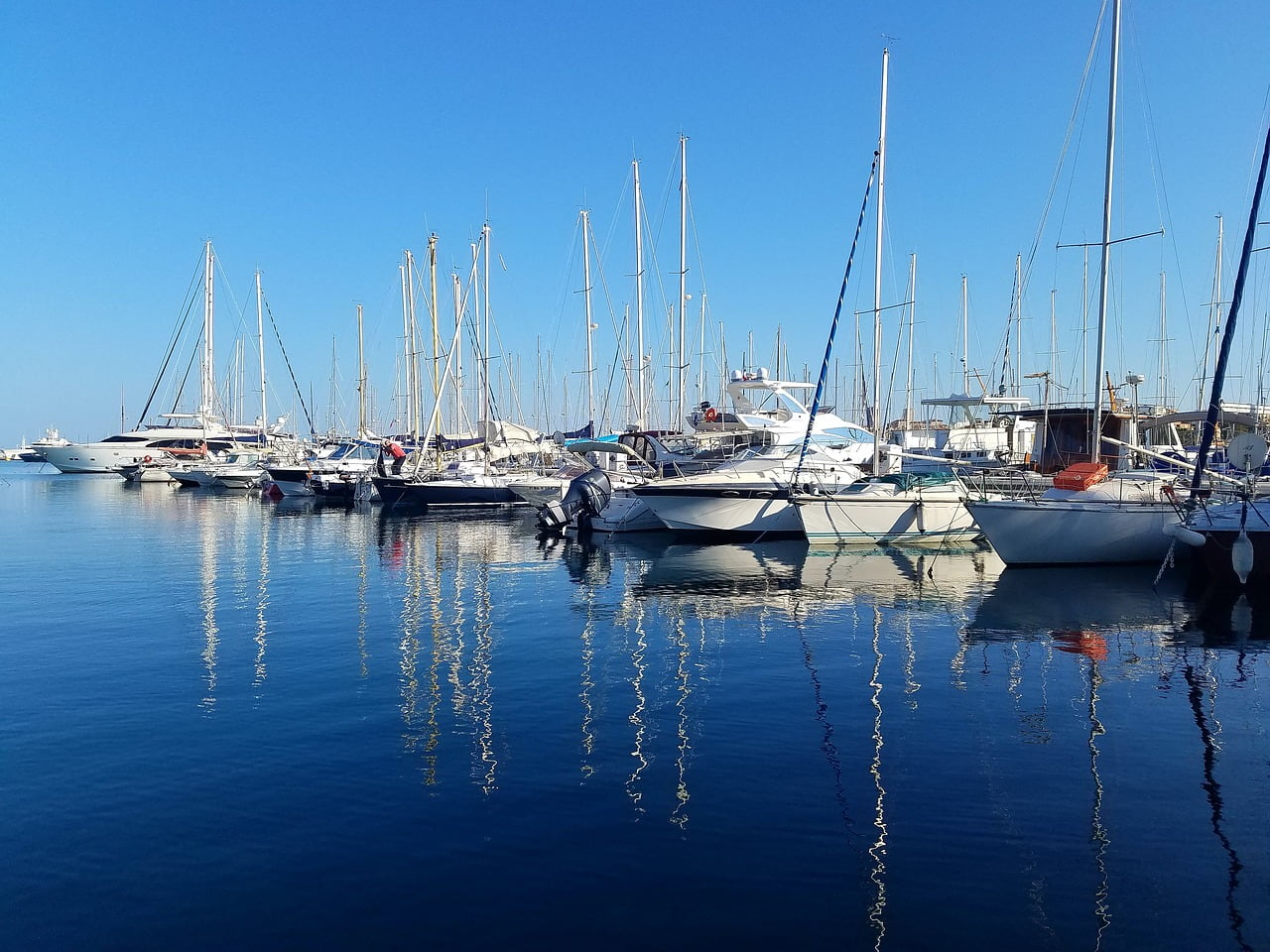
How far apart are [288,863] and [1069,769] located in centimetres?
697

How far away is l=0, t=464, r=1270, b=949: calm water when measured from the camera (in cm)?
651

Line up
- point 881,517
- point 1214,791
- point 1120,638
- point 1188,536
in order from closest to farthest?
point 1214,791 < point 1120,638 < point 1188,536 < point 881,517

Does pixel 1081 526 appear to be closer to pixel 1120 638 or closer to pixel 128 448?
pixel 1120 638

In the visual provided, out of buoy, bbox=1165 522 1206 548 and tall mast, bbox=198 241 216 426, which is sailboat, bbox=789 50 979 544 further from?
tall mast, bbox=198 241 216 426

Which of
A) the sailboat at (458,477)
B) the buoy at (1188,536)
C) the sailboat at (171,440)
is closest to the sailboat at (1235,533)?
the buoy at (1188,536)

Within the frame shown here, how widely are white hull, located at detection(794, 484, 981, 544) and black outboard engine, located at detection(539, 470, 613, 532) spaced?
891 centimetres

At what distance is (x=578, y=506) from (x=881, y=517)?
1138cm

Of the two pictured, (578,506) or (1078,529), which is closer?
(1078,529)

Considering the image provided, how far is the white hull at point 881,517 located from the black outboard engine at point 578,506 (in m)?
8.91

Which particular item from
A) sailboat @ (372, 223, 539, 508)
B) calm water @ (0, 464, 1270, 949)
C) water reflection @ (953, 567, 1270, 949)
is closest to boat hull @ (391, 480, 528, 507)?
sailboat @ (372, 223, 539, 508)

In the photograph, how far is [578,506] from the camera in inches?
1389

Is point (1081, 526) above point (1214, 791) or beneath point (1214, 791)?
above

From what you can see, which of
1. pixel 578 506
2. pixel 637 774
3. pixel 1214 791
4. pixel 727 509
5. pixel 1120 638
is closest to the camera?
pixel 1214 791

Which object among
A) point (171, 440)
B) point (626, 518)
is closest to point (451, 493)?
point (626, 518)
